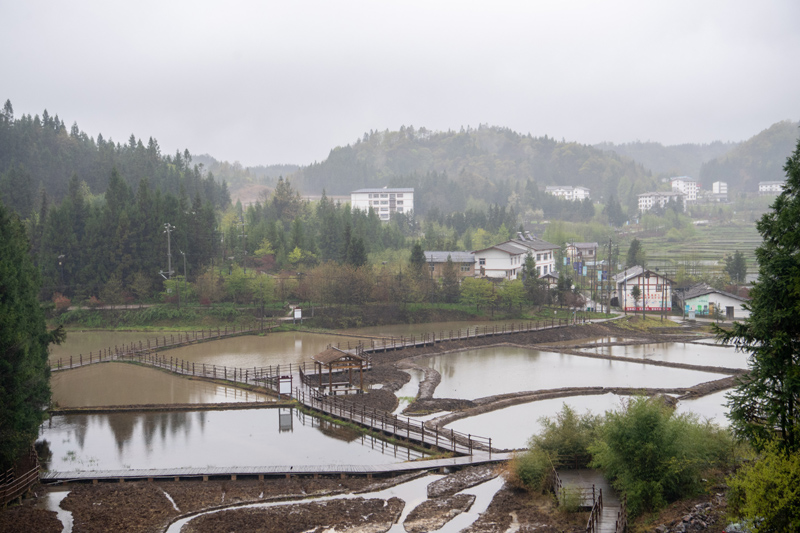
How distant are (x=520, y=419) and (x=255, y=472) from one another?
32.2 ft

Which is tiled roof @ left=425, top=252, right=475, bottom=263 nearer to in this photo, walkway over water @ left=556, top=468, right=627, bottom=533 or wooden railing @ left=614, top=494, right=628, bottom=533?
walkway over water @ left=556, top=468, right=627, bottom=533

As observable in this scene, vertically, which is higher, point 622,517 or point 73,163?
point 73,163

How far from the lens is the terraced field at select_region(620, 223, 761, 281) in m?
64.1

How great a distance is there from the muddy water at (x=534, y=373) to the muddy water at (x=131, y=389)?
907 cm

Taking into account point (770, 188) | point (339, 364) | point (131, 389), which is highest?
point (770, 188)

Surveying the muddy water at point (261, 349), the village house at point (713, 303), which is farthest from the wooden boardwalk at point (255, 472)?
the village house at point (713, 303)

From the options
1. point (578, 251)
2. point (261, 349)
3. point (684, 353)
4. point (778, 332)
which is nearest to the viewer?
point (778, 332)

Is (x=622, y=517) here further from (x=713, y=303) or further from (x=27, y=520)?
(x=713, y=303)

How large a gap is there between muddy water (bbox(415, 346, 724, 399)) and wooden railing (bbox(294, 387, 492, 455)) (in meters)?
4.29

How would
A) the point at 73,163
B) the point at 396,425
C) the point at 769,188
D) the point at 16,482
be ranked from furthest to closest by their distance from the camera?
the point at 769,188 → the point at 73,163 → the point at 396,425 → the point at 16,482

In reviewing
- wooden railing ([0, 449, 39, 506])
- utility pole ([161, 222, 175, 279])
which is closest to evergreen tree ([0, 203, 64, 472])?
wooden railing ([0, 449, 39, 506])

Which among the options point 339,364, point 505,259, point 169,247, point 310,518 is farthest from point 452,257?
point 310,518

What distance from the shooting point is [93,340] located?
4084 cm

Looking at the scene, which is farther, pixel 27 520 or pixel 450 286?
pixel 450 286
